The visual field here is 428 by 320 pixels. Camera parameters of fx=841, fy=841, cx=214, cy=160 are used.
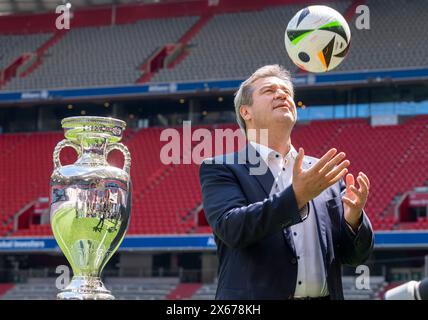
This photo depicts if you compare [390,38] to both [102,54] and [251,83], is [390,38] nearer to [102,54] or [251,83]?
[102,54]

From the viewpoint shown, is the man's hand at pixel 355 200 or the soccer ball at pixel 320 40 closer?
the man's hand at pixel 355 200

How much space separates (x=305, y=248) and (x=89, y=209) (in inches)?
49.9

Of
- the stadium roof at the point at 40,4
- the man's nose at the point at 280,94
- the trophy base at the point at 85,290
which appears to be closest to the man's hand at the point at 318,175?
the man's nose at the point at 280,94

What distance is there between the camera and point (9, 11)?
1083 inches

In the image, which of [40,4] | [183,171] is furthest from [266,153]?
[40,4]

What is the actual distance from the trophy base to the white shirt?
1.03 m

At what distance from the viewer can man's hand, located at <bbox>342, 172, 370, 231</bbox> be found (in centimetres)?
332

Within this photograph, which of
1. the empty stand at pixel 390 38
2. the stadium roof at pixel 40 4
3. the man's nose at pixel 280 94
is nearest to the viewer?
the man's nose at pixel 280 94

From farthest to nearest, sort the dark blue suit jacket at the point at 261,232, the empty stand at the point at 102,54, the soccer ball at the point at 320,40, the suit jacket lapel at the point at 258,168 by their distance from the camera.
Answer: the empty stand at the point at 102,54, the soccer ball at the point at 320,40, the suit jacket lapel at the point at 258,168, the dark blue suit jacket at the point at 261,232

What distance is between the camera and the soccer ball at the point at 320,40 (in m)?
6.20

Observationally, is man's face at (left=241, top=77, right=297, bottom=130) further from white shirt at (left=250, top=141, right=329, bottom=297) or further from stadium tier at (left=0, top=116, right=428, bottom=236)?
stadium tier at (left=0, top=116, right=428, bottom=236)

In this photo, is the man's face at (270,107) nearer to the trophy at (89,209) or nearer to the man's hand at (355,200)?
the man's hand at (355,200)

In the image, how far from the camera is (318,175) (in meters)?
2.99

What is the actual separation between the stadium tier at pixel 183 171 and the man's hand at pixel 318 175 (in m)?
15.2
